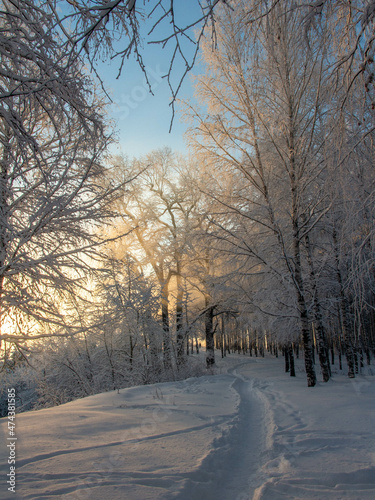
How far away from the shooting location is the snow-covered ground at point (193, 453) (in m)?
2.32

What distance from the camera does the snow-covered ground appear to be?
2.32 meters

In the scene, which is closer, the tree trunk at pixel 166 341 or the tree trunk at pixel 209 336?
the tree trunk at pixel 166 341

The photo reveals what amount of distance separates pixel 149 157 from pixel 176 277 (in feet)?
26.2

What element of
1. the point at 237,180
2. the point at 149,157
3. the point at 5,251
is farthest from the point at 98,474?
the point at 149,157

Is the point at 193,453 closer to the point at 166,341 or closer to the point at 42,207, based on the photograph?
the point at 42,207

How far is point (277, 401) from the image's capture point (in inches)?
232

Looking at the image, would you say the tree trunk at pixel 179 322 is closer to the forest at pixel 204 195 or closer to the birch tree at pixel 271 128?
the forest at pixel 204 195

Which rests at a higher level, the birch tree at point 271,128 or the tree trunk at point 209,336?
the birch tree at point 271,128

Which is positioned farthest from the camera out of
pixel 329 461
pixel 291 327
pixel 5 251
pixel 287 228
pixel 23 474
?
pixel 291 327

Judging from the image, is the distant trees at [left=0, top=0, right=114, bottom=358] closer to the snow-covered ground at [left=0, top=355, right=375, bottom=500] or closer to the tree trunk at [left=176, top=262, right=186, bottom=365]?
the snow-covered ground at [left=0, top=355, right=375, bottom=500]

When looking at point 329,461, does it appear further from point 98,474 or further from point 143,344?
point 143,344

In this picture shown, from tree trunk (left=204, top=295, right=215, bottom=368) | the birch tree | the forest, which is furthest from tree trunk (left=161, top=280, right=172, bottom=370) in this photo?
the birch tree

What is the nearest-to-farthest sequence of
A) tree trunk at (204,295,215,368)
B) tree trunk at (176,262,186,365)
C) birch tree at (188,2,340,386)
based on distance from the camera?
birch tree at (188,2,340,386), tree trunk at (176,262,186,365), tree trunk at (204,295,215,368)

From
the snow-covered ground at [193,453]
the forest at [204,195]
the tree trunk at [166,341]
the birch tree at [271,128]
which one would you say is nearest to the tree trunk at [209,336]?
the forest at [204,195]
